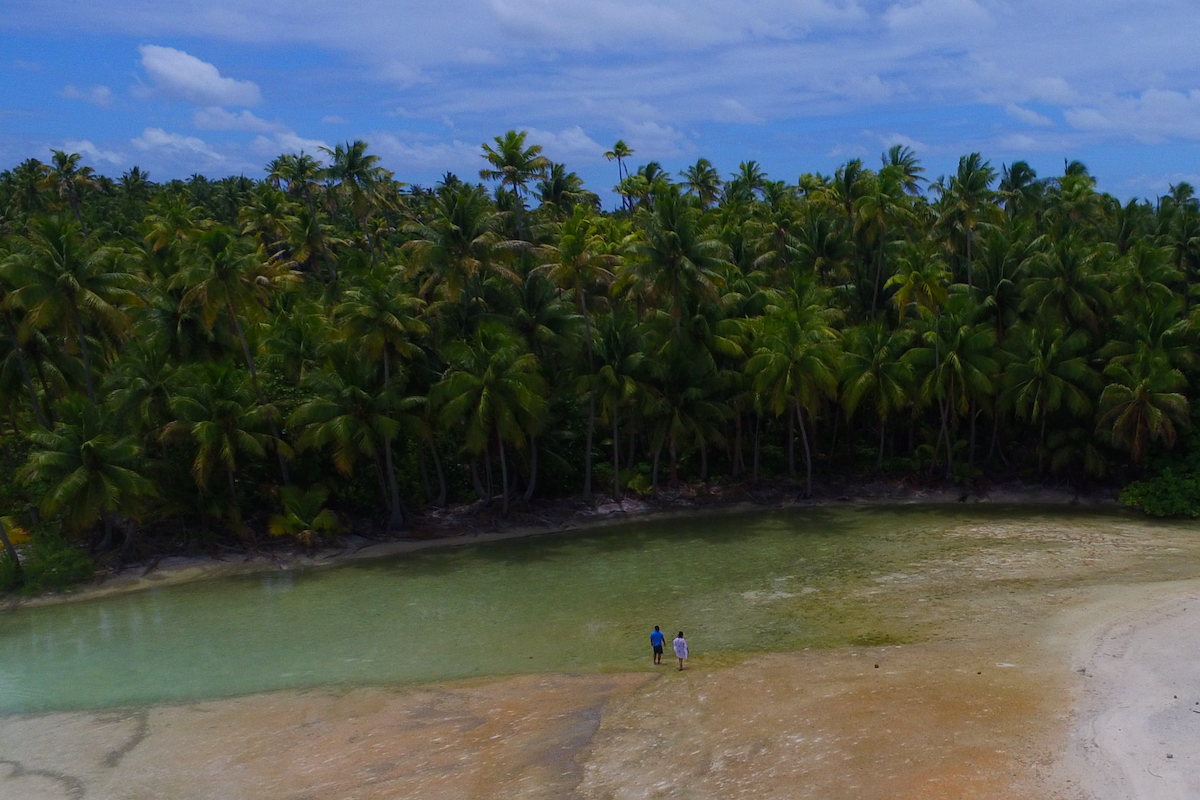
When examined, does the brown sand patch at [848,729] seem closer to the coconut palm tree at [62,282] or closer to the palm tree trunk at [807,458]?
the palm tree trunk at [807,458]

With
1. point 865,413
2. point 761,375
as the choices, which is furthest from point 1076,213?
point 761,375

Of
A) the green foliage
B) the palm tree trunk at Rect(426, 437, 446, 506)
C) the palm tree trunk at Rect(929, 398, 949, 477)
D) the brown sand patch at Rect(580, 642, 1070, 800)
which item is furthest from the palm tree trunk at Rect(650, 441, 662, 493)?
the green foliage

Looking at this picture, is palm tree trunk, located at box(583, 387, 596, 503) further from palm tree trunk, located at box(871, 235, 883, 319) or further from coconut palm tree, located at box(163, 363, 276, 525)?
palm tree trunk, located at box(871, 235, 883, 319)

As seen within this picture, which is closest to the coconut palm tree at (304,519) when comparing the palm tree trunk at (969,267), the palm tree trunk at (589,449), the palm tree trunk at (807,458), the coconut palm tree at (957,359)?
the palm tree trunk at (589,449)

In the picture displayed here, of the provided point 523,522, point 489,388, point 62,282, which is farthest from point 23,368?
point 523,522

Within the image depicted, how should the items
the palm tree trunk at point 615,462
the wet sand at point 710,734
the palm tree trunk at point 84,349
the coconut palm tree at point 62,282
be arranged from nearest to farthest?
the wet sand at point 710,734, the coconut palm tree at point 62,282, the palm tree trunk at point 84,349, the palm tree trunk at point 615,462

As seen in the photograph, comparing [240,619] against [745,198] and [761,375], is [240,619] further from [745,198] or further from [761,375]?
[745,198]
